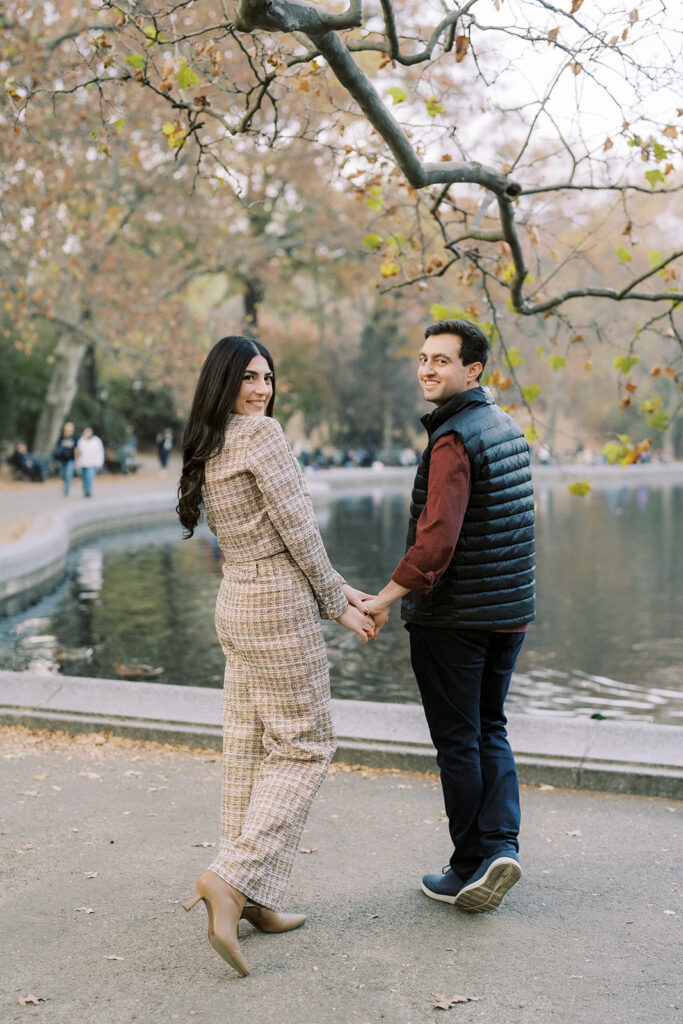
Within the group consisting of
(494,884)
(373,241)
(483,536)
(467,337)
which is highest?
(373,241)

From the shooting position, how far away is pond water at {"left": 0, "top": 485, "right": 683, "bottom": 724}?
952 centimetres

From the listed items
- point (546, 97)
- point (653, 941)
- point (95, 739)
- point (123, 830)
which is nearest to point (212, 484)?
point (123, 830)

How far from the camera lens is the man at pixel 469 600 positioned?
393cm

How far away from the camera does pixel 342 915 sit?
13.0 ft

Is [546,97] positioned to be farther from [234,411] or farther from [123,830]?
[123,830]

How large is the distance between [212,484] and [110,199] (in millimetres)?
31404

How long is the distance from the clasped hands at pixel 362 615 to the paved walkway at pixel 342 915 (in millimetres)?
991

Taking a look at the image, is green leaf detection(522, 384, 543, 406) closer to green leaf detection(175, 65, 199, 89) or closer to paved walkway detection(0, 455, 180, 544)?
green leaf detection(175, 65, 199, 89)

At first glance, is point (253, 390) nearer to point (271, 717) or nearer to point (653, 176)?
point (271, 717)

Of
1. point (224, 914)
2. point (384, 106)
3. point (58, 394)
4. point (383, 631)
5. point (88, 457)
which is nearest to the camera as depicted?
point (224, 914)

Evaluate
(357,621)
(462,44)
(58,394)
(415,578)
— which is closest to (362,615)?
(357,621)

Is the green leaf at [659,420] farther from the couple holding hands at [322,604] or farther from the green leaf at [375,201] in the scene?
the couple holding hands at [322,604]

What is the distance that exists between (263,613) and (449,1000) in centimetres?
132

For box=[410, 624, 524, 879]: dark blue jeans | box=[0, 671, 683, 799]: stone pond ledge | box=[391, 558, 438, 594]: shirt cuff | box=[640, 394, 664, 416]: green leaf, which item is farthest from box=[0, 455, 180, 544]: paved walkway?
box=[391, 558, 438, 594]: shirt cuff
